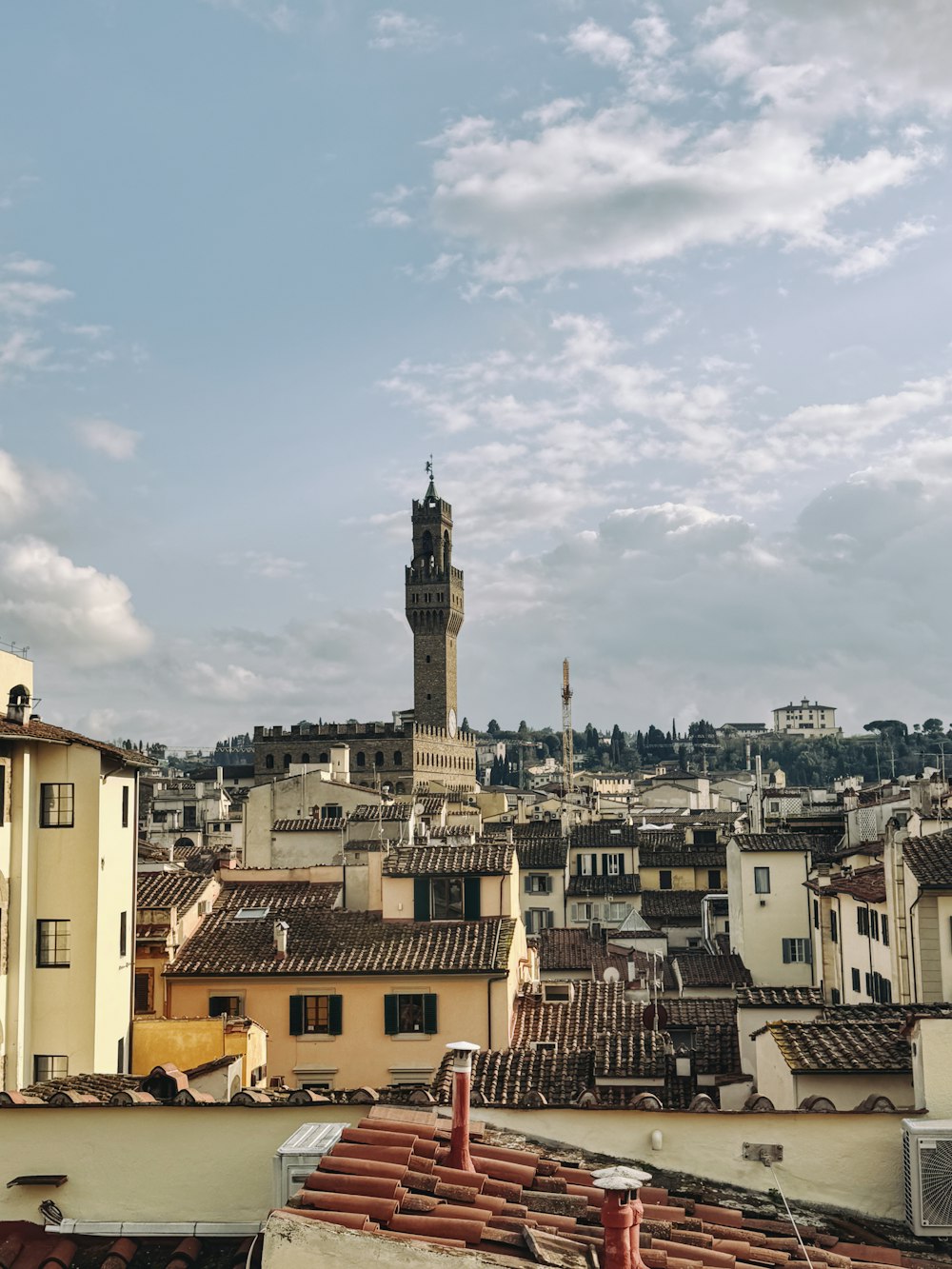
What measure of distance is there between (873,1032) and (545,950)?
1176 inches

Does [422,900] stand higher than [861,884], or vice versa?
[861,884]

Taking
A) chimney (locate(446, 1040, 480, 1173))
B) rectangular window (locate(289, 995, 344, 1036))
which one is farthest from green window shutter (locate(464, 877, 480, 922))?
chimney (locate(446, 1040, 480, 1173))

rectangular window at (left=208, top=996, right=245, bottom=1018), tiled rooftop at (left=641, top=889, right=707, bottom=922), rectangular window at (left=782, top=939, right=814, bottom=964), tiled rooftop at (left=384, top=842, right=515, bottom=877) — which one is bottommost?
rectangular window at (left=782, top=939, right=814, bottom=964)

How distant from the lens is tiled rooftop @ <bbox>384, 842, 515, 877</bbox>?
30.9m

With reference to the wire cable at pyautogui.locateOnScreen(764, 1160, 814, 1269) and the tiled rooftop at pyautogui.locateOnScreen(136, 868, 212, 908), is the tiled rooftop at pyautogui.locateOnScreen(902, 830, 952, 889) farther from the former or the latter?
the tiled rooftop at pyautogui.locateOnScreen(136, 868, 212, 908)

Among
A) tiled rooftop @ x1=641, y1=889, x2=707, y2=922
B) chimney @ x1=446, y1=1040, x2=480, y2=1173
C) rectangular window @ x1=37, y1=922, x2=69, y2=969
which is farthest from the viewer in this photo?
tiled rooftop @ x1=641, y1=889, x2=707, y2=922

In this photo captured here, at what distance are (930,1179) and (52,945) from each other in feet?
57.0

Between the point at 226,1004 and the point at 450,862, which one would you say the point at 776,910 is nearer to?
the point at 450,862

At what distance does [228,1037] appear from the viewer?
2139 cm

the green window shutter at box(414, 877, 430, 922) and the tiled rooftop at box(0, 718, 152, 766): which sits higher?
the tiled rooftop at box(0, 718, 152, 766)

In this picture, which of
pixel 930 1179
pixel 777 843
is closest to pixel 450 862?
pixel 777 843

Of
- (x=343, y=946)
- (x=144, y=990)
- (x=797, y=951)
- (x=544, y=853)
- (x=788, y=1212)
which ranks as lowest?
(x=797, y=951)

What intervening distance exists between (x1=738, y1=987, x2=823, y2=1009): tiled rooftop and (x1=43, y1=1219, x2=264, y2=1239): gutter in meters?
11.9

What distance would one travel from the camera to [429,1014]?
28000 mm
